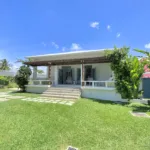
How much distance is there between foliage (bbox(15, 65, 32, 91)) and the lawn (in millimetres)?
9296

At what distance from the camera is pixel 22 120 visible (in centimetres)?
619

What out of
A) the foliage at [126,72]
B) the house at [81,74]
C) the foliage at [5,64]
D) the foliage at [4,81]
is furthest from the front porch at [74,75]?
the foliage at [5,64]

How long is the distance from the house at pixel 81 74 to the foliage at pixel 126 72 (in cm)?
119

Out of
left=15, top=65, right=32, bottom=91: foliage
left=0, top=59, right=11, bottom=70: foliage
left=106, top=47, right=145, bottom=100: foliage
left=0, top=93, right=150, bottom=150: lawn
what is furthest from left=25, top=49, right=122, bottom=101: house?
left=0, top=59, right=11, bottom=70: foliage

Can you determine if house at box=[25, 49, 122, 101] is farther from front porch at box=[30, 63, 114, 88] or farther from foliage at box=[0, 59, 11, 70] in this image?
foliage at box=[0, 59, 11, 70]

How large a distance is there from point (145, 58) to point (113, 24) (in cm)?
985

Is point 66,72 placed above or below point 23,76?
above

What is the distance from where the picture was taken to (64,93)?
42.3 feet

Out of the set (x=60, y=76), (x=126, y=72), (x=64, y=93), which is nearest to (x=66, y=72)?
(x=60, y=76)

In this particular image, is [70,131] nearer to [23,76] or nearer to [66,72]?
[23,76]

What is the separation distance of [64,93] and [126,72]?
6000 millimetres

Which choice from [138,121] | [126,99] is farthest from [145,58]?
[138,121]

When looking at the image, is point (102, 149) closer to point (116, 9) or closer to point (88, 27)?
point (116, 9)

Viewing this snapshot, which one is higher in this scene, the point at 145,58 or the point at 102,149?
the point at 145,58
